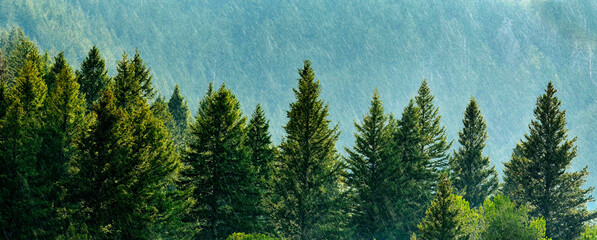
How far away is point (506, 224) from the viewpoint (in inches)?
1550

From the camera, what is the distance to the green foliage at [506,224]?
39.0 metres

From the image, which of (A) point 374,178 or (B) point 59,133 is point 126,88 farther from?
(A) point 374,178

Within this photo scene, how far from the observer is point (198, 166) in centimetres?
3431

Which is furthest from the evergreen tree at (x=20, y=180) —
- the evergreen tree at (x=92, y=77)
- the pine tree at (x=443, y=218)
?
the pine tree at (x=443, y=218)

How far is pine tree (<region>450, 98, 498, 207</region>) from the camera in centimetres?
5812

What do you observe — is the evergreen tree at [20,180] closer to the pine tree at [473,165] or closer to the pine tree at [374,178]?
the pine tree at [374,178]

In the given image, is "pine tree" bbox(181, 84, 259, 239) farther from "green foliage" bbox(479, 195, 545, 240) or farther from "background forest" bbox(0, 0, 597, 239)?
"green foliage" bbox(479, 195, 545, 240)

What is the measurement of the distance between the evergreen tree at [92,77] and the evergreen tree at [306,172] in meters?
18.9

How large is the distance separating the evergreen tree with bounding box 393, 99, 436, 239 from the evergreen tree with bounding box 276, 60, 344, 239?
11955 millimetres

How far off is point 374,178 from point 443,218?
987 centimetres

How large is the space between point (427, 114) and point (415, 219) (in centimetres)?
1212

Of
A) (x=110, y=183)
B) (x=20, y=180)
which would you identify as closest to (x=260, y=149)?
(x=110, y=183)

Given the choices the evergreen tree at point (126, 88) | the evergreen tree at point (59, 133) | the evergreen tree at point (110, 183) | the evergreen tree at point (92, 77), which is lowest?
the evergreen tree at point (110, 183)

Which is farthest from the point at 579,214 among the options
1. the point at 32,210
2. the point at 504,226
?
the point at 32,210
